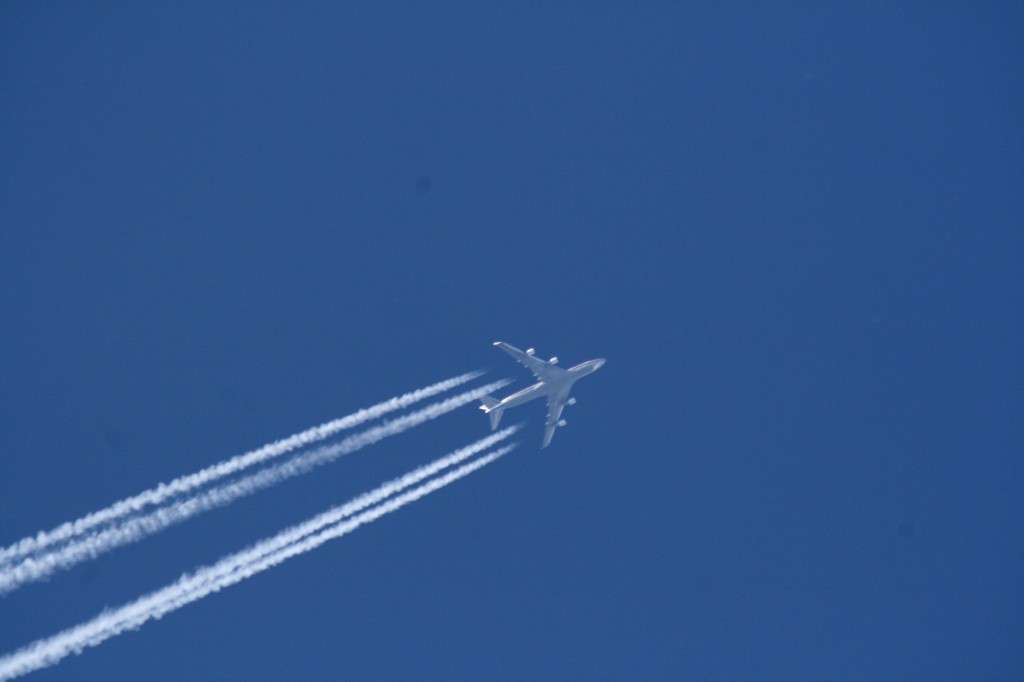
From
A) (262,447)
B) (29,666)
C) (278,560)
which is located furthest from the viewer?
(262,447)

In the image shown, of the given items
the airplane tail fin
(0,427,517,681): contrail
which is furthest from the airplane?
(0,427,517,681): contrail

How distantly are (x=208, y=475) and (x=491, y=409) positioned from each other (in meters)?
20.4

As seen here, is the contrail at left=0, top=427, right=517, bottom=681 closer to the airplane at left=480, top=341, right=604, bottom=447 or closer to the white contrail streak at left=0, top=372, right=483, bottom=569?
the airplane at left=480, top=341, right=604, bottom=447

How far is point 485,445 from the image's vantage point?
71125mm

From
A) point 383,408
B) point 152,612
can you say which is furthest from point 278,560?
point 383,408

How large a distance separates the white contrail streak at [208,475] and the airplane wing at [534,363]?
3257mm

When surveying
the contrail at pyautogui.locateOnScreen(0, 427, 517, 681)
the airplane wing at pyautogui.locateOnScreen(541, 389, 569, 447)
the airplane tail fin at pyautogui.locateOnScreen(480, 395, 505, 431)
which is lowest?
the contrail at pyautogui.locateOnScreen(0, 427, 517, 681)

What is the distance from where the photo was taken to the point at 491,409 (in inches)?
2724

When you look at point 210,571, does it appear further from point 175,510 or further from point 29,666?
point 29,666

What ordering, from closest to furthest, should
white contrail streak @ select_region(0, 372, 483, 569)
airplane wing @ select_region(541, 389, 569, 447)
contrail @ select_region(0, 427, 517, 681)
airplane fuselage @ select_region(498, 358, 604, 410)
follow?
contrail @ select_region(0, 427, 517, 681)
white contrail streak @ select_region(0, 372, 483, 569)
airplane fuselage @ select_region(498, 358, 604, 410)
airplane wing @ select_region(541, 389, 569, 447)

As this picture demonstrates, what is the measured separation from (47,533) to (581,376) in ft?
126

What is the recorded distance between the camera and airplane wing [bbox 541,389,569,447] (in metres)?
73.7

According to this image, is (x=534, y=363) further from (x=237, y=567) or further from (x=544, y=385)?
(x=237, y=567)

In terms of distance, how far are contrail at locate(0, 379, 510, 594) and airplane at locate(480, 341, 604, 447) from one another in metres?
1.84
